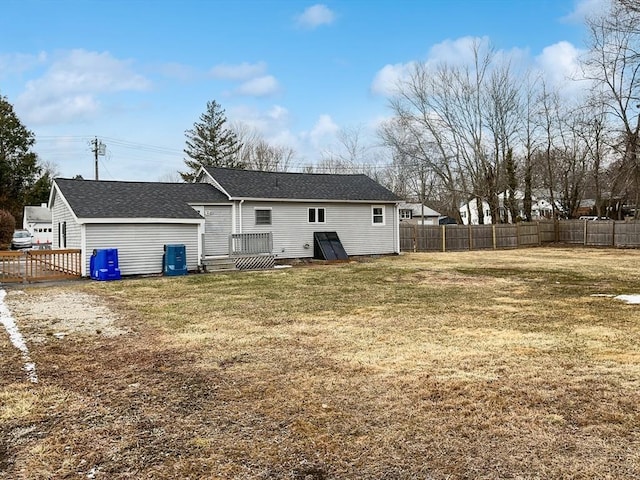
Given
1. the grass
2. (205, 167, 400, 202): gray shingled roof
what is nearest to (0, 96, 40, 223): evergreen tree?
(205, 167, 400, 202): gray shingled roof

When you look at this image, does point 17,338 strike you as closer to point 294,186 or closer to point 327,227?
point 327,227

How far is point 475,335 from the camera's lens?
632 centimetres

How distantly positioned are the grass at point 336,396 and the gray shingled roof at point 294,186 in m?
10.4

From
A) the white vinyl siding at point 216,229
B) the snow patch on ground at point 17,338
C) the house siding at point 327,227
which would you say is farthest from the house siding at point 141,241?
the snow patch on ground at point 17,338

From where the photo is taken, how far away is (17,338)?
6.56 meters

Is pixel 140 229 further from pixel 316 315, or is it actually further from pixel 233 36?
pixel 316 315

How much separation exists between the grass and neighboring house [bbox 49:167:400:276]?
6453 mm

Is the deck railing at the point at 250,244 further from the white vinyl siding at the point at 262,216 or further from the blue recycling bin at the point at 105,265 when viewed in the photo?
the blue recycling bin at the point at 105,265

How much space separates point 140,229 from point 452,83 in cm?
2410

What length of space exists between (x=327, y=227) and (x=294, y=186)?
7.13 ft

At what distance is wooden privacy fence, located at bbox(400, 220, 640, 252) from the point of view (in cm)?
2486

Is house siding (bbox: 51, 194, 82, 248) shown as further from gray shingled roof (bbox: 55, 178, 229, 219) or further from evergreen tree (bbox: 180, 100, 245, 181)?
evergreen tree (bbox: 180, 100, 245, 181)

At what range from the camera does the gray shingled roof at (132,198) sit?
14.5m

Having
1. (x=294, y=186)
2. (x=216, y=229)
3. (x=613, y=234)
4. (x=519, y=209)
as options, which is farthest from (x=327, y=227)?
(x=519, y=209)
